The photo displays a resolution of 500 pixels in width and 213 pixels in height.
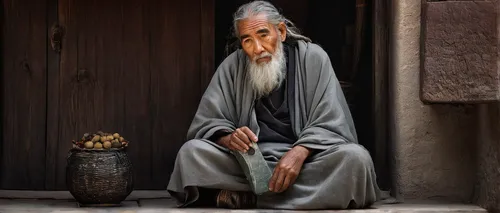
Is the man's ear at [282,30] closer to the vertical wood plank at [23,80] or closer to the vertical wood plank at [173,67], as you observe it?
the vertical wood plank at [173,67]

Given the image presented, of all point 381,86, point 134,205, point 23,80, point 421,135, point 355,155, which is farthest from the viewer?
point 23,80

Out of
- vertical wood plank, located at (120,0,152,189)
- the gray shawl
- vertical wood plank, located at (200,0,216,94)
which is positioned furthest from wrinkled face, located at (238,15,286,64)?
vertical wood plank, located at (120,0,152,189)

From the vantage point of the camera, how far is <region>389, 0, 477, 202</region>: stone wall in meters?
5.81

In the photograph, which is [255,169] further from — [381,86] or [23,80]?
[23,80]

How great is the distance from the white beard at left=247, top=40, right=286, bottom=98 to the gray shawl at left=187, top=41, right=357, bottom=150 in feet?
0.22

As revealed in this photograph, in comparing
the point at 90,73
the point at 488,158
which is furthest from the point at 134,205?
the point at 488,158

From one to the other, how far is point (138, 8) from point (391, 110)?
5.88 feet

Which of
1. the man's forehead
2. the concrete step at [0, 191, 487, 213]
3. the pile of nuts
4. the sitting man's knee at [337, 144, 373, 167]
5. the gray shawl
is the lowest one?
the concrete step at [0, 191, 487, 213]

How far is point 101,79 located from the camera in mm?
6426

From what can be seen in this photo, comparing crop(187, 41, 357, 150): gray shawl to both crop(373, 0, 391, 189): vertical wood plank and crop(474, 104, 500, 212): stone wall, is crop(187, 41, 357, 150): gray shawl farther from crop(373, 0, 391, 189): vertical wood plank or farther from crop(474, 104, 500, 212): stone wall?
crop(474, 104, 500, 212): stone wall

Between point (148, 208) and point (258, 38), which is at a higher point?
point (258, 38)

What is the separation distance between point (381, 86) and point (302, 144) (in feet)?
3.50

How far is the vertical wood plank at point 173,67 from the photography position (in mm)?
6461

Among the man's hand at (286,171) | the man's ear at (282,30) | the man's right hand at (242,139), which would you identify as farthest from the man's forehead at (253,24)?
the man's hand at (286,171)
